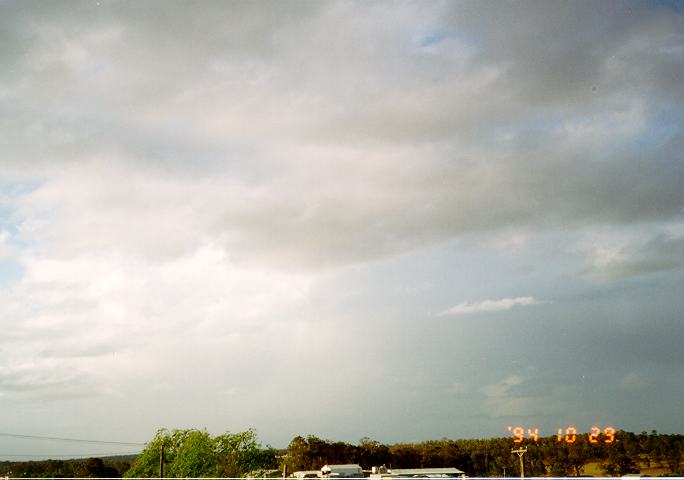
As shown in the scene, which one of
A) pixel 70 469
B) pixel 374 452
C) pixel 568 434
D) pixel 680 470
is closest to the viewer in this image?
pixel 568 434

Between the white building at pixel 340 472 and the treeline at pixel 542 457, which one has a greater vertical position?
the white building at pixel 340 472

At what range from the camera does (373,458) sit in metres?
102

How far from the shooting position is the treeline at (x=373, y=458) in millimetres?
70375

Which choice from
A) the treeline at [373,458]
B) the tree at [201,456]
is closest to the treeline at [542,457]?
the treeline at [373,458]

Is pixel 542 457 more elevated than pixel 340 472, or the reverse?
pixel 340 472

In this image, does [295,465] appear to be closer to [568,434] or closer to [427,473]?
[427,473]

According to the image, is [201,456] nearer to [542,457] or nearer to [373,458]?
[373,458]

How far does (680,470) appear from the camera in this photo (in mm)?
112250

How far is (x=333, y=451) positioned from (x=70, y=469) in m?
67.3

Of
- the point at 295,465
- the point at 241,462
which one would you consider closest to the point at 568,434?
the point at 241,462

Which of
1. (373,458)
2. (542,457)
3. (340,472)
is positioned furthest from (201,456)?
(542,457)

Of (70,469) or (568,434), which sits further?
(70,469)

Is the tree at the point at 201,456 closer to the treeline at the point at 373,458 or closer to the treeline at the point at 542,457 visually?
the treeline at the point at 373,458

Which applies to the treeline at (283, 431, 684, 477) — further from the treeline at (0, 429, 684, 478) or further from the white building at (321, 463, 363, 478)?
the white building at (321, 463, 363, 478)
